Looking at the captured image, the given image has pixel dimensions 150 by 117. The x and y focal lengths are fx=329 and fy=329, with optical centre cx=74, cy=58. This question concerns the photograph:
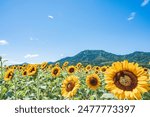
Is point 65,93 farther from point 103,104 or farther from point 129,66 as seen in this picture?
point 129,66

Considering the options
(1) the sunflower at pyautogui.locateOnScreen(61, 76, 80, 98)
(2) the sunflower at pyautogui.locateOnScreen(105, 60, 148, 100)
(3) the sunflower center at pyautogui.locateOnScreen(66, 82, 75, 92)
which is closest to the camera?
(2) the sunflower at pyautogui.locateOnScreen(105, 60, 148, 100)

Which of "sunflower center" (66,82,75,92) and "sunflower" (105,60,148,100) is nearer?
"sunflower" (105,60,148,100)

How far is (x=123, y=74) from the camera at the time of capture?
371 centimetres

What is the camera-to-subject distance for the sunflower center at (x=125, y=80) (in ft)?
11.8

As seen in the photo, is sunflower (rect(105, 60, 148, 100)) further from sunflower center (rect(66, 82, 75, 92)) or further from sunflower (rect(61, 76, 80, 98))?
sunflower center (rect(66, 82, 75, 92))

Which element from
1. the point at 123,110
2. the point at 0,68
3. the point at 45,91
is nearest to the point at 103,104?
the point at 123,110

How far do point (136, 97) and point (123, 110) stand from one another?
1.68 ft

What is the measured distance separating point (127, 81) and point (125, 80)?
44 millimetres

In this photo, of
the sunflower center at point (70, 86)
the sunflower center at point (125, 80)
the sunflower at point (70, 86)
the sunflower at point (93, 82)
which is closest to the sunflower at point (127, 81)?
the sunflower center at point (125, 80)

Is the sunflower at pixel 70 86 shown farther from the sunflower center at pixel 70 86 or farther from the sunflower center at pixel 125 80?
the sunflower center at pixel 125 80

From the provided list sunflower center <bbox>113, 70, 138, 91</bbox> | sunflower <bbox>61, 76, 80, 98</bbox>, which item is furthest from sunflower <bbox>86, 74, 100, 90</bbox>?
sunflower center <bbox>113, 70, 138, 91</bbox>

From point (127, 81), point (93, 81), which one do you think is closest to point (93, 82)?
point (93, 81)

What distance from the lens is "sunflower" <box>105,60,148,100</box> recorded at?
350 centimetres

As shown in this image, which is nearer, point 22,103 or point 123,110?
point 123,110
